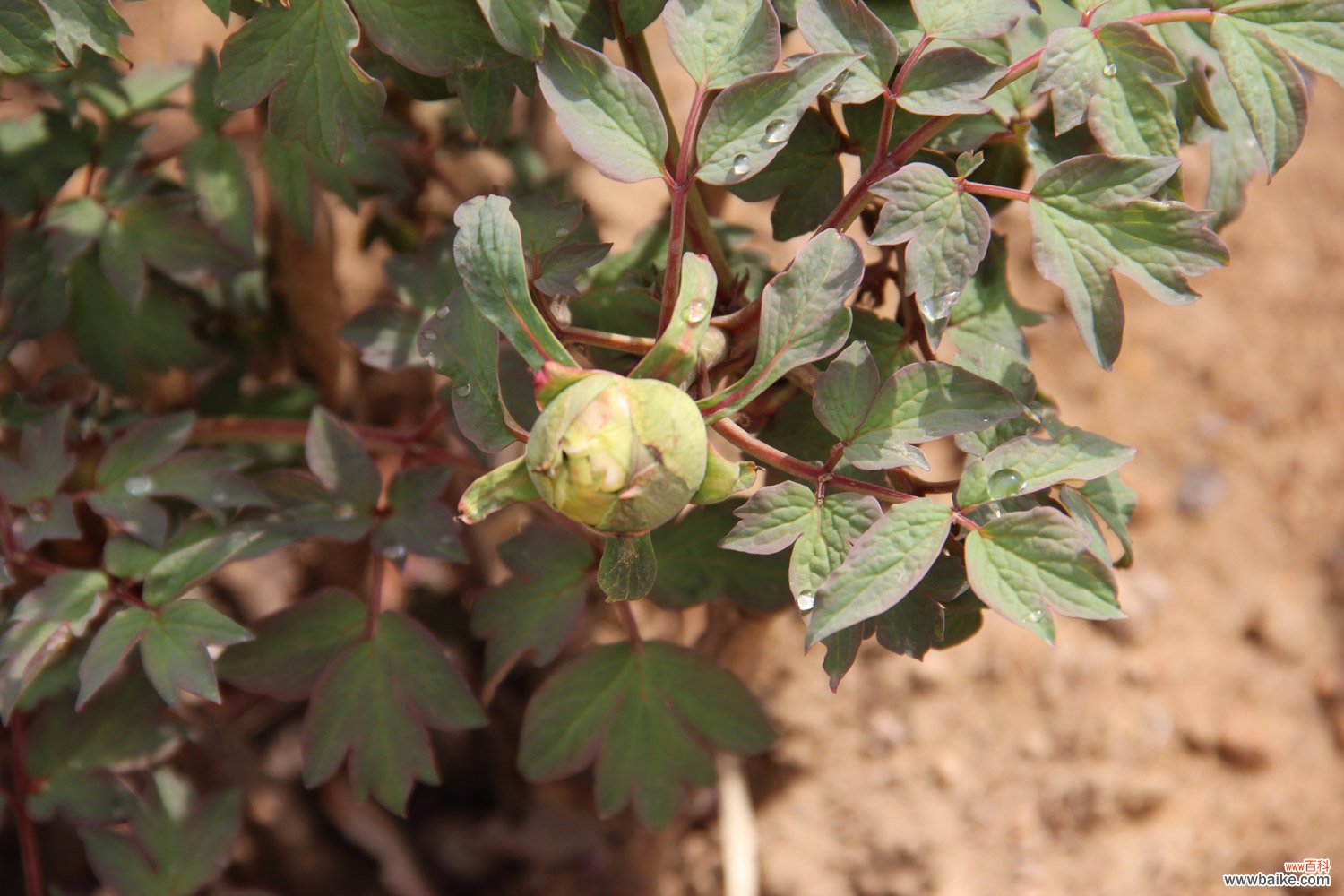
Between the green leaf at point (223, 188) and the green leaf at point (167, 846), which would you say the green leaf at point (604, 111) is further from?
the green leaf at point (167, 846)

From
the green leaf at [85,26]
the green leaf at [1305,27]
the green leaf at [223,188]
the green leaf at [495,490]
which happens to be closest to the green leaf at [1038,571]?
the green leaf at [495,490]

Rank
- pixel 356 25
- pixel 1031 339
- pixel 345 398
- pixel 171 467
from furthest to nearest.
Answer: pixel 1031 339, pixel 345 398, pixel 171 467, pixel 356 25

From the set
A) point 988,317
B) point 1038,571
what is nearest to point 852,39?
point 988,317

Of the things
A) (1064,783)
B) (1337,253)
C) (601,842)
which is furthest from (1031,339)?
(601,842)

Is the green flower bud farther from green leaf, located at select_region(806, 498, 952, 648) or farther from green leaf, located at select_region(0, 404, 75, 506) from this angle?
green leaf, located at select_region(0, 404, 75, 506)

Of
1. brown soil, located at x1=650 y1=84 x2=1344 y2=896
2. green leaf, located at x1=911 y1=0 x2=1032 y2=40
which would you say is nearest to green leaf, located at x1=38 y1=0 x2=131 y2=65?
green leaf, located at x1=911 y1=0 x2=1032 y2=40

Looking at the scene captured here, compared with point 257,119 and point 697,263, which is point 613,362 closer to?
point 697,263
